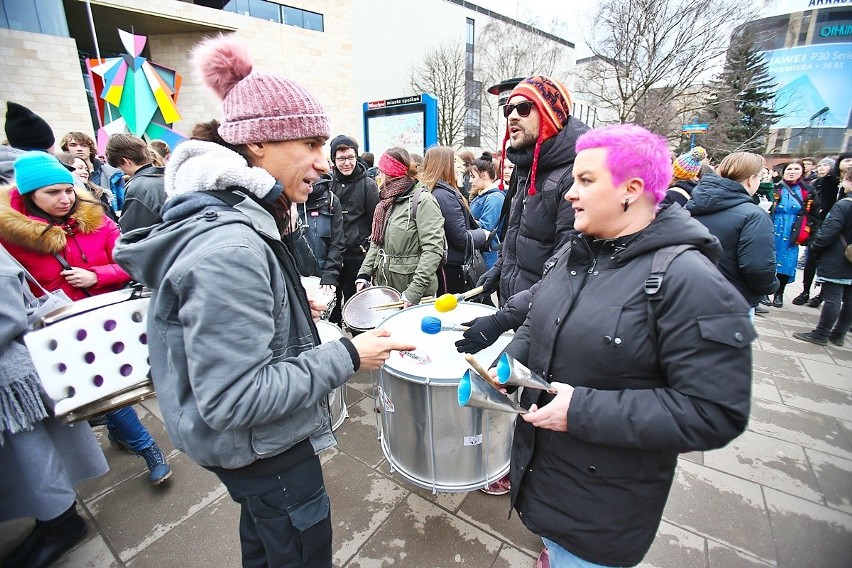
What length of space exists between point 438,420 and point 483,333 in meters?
0.53

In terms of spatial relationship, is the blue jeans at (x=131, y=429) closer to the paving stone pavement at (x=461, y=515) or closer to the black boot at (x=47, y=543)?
the paving stone pavement at (x=461, y=515)

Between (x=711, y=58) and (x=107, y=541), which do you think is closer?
(x=107, y=541)

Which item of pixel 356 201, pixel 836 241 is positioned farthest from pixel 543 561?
pixel 836 241

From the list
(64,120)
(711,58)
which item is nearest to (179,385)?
(64,120)

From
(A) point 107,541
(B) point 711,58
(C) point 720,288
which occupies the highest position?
(B) point 711,58

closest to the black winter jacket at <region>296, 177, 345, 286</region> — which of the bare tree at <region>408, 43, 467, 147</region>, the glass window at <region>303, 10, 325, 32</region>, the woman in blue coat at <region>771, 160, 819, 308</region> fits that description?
the woman in blue coat at <region>771, 160, 819, 308</region>

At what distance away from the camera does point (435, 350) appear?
7.00 ft

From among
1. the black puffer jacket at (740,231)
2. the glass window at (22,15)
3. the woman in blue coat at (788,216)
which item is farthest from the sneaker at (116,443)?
the glass window at (22,15)

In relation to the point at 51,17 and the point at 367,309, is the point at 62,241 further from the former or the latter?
the point at 51,17

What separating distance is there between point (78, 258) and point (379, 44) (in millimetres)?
28516

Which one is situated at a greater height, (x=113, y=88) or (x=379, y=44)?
→ (x=379, y=44)

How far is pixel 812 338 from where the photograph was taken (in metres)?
4.93

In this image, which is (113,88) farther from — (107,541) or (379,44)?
(107,541)

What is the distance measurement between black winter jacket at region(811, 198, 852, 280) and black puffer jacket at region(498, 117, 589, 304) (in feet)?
15.6
